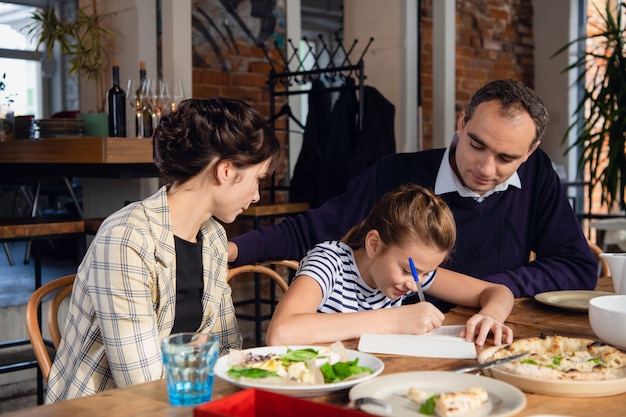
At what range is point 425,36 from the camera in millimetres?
5574

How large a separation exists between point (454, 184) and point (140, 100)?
6.24 feet

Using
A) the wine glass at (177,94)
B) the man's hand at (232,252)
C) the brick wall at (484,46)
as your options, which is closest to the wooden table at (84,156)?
the wine glass at (177,94)

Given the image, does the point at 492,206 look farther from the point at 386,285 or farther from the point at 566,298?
the point at 386,285

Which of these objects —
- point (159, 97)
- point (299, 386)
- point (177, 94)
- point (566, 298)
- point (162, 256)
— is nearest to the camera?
point (299, 386)

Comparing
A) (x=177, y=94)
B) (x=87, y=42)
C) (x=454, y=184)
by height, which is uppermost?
(x=87, y=42)

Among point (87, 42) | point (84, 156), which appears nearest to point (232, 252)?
point (84, 156)

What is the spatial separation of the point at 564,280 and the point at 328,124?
7.96ft

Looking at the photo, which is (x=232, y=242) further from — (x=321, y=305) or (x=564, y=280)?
(x=564, y=280)

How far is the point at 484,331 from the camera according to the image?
4.63 ft

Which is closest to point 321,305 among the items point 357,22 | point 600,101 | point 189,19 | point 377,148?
point 377,148

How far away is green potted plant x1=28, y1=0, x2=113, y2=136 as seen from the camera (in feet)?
13.3

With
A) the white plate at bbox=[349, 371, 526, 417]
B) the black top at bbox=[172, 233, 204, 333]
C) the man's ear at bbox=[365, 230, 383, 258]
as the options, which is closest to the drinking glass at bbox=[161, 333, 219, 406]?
the white plate at bbox=[349, 371, 526, 417]

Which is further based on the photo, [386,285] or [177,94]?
[177,94]

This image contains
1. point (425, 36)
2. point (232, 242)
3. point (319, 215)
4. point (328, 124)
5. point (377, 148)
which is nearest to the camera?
point (232, 242)
